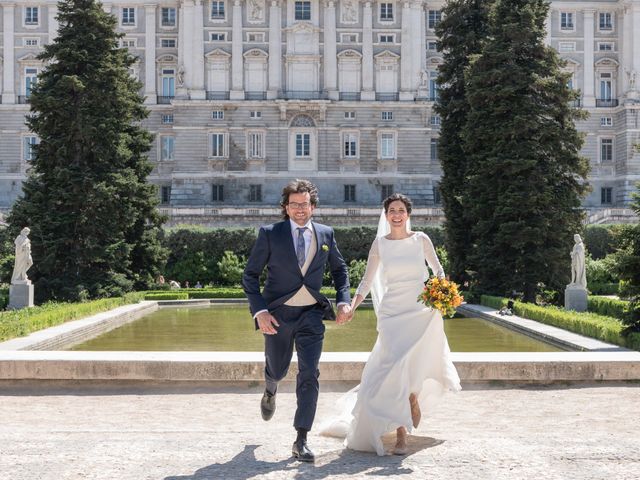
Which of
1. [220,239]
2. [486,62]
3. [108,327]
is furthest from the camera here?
[220,239]

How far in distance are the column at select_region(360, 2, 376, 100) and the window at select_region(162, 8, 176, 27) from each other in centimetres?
1194

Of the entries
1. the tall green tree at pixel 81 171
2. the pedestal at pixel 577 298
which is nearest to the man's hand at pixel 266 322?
the pedestal at pixel 577 298

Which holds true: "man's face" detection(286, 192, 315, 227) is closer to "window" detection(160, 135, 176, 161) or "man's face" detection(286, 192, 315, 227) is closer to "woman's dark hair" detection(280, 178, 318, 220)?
"woman's dark hair" detection(280, 178, 318, 220)

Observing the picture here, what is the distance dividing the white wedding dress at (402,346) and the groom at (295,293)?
44 cm

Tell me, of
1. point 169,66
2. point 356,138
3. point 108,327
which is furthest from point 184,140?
point 108,327

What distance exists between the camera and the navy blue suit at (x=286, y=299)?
258 inches

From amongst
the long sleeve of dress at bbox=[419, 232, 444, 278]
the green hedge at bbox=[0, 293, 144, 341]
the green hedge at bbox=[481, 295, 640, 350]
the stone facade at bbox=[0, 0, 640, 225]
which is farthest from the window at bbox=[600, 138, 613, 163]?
the long sleeve of dress at bbox=[419, 232, 444, 278]

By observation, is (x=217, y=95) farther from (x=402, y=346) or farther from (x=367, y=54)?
(x=402, y=346)

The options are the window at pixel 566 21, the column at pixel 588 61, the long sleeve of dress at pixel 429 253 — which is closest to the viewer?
the long sleeve of dress at pixel 429 253

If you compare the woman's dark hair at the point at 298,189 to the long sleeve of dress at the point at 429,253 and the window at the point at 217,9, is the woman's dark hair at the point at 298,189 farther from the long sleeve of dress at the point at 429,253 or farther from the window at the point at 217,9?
the window at the point at 217,9

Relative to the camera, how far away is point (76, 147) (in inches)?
1042

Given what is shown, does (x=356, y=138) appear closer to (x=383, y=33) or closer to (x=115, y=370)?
(x=383, y=33)

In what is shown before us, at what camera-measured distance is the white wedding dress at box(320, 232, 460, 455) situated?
22.2 ft

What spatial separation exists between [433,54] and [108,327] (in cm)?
4098
